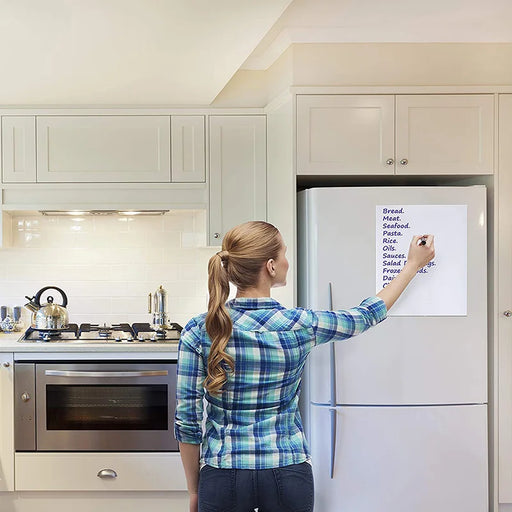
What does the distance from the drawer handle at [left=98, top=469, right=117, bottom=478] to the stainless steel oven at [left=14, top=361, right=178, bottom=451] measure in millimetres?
105

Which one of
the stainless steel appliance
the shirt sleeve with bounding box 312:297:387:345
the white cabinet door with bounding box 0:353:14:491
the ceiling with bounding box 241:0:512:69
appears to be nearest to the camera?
the shirt sleeve with bounding box 312:297:387:345

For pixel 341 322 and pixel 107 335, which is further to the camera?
pixel 107 335

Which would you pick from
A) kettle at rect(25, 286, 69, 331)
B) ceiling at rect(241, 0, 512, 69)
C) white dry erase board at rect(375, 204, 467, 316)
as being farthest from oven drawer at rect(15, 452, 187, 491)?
ceiling at rect(241, 0, 512, 69)

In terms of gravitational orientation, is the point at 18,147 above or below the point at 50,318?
above

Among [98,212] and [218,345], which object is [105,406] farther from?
[218,345]

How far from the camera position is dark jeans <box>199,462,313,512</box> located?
1.44 metres

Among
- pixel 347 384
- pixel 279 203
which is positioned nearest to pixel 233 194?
pixel 279 203

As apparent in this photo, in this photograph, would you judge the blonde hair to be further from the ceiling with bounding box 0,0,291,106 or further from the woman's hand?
the ceiling with bounding box 0,0,291,106

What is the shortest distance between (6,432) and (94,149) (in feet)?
5.00

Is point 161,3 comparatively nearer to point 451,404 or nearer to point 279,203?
point 279,203

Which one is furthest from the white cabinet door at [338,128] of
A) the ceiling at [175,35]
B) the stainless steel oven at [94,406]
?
the stainless steel oven at [94,406]

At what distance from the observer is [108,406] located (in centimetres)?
299

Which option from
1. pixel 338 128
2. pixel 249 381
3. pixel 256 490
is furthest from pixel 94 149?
pixel 256 490

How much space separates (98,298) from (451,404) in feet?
6.93
